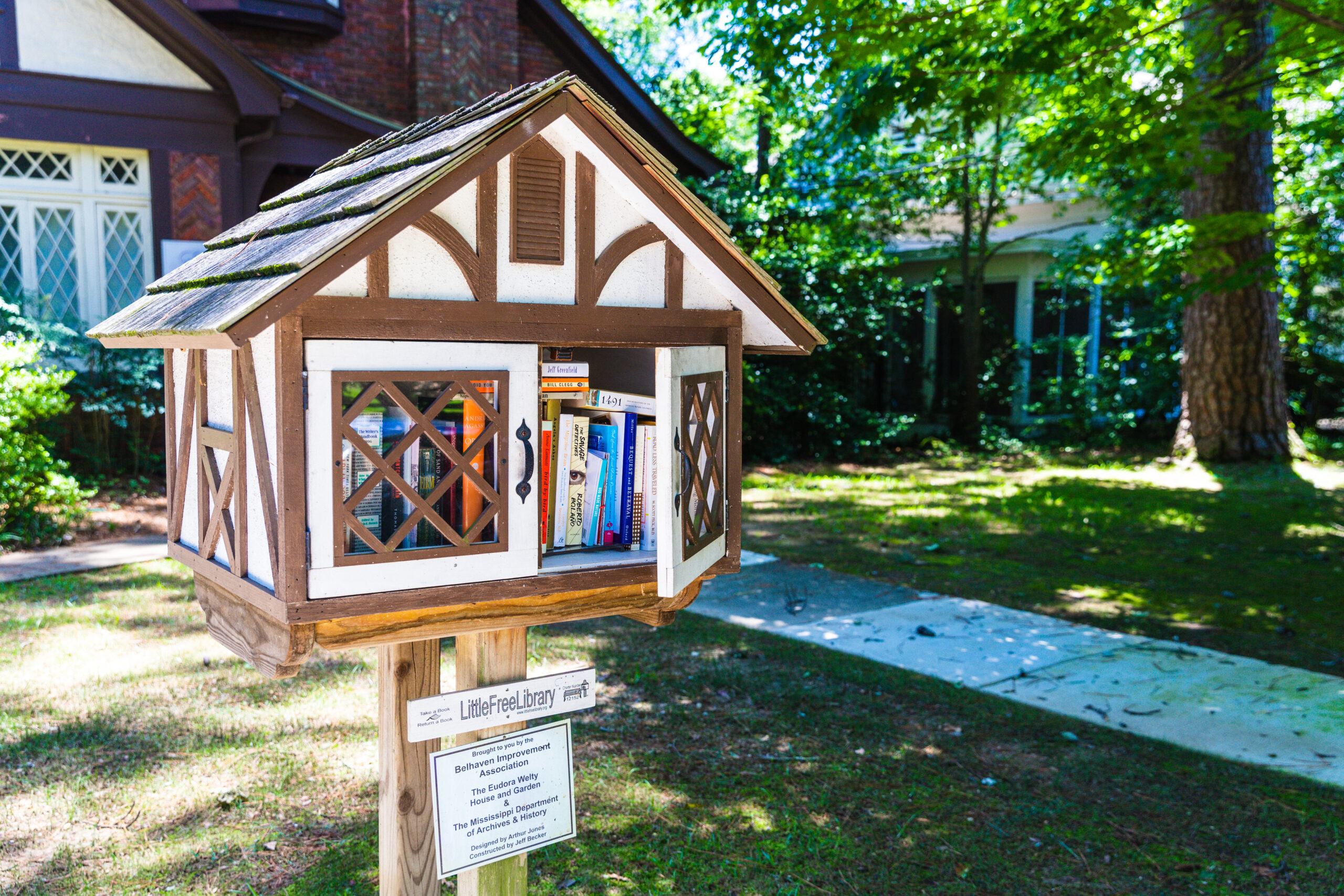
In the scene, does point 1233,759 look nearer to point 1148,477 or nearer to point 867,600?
point 867,600

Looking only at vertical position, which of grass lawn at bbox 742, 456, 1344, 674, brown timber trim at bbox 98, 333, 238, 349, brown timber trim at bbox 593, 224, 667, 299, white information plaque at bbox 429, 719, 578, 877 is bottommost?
grass lawn at bbox 742, 456, 1344, 674

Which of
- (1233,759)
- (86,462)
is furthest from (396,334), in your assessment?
(86,462)

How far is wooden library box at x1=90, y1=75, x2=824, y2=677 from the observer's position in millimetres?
1938

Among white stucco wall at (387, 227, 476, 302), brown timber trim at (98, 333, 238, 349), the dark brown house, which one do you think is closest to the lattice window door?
white stucco wall at (387, 227, 476, 302)

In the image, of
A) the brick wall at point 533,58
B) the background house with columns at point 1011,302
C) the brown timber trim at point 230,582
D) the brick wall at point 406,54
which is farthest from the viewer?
the background house with columns at point 1011,302

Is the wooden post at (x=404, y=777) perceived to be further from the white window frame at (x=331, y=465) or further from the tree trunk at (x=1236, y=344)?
the tree trunk at (x=1236, y=344)

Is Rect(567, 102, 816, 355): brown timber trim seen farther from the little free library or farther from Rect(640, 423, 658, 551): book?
Rect(640, 423, 658, 551): book

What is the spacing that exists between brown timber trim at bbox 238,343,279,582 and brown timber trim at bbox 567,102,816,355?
83 cm

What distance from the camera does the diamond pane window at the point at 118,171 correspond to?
10258mm

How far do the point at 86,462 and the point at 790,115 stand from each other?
10.4 metres

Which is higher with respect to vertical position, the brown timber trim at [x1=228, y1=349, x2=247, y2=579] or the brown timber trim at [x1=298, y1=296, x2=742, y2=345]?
the brown timber trim at [x1=298, y1=296, x2=742, y2=345]

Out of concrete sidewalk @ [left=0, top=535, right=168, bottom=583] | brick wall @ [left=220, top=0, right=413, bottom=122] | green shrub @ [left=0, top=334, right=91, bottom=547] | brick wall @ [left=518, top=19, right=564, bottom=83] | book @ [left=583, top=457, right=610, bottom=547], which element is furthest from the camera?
brick wall @ [left=518, top=19, right=564, bottom=83]

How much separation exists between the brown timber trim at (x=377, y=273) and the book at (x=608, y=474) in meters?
0.68

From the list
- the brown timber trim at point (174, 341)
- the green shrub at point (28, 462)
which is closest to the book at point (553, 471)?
the brown timber trim at point (174, 341)
